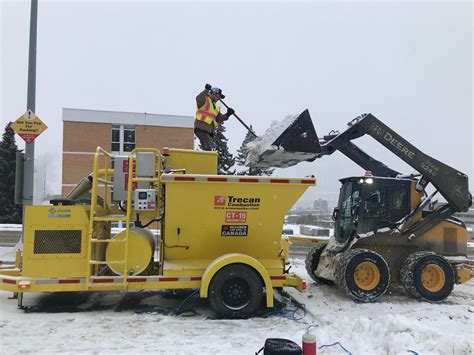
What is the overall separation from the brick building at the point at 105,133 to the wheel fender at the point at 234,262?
2675 centimetres

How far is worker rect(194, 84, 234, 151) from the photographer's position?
778 cm

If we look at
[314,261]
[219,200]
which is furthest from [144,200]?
[314,261]

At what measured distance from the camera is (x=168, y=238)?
6.54m

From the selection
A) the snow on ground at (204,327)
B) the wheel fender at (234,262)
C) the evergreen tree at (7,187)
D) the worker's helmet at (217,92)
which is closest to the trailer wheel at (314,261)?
the snow on ground at (204,327)

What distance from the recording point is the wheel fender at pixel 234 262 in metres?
6.18

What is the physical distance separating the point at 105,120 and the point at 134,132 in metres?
2.23

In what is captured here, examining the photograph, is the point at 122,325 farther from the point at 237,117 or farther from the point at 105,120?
the point at 105,120

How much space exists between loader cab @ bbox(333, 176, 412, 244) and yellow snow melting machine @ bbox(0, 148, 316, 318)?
204 centimetres

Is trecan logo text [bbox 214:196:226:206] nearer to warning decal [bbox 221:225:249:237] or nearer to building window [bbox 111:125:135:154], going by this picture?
warning decal [bbox 221:225:249:237]

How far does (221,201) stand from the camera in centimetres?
643

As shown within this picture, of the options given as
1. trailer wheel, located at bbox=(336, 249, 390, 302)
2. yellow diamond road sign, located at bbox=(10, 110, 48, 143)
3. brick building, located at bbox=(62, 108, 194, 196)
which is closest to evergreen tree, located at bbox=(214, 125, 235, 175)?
brick building, located at bbox=(62, 108, 194, 196)

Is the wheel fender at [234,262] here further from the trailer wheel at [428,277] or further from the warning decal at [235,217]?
the trailer wheel at [428,277]

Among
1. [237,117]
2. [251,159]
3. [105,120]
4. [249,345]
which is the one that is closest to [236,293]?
[249,345]

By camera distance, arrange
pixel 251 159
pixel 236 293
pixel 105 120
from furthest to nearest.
Result: pixel 105 120 → pixel 251 159 → pixel 236 293
